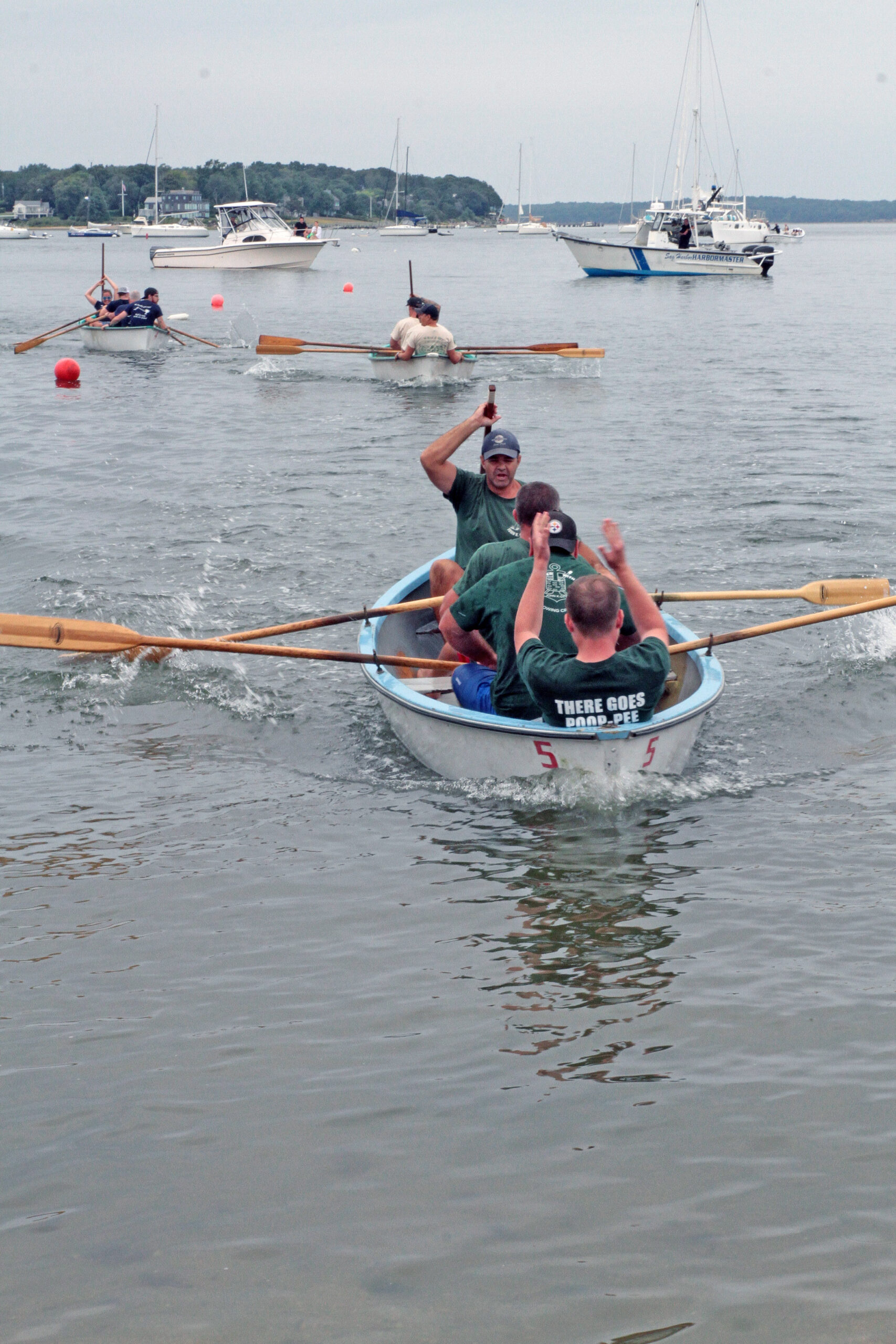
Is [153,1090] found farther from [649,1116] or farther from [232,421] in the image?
[232,421]

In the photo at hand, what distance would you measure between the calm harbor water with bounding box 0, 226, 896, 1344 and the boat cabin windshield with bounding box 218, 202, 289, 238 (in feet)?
171

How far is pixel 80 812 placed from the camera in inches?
286

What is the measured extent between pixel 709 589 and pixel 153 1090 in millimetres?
8507

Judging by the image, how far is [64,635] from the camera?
27.1 feet

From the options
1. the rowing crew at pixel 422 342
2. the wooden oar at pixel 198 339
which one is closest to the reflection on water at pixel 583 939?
the rowing crew at pixel 422 342

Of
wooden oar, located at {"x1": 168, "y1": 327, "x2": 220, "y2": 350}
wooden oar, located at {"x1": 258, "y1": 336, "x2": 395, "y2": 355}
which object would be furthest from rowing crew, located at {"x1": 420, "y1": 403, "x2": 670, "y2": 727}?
wooden oar, located at {"x1": 168, "y1": 327, "x2": 220, "y2": 350}

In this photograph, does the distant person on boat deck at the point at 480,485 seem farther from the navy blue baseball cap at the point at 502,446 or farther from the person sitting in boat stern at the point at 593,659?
the person sitting in boat stern at the point at 593,659

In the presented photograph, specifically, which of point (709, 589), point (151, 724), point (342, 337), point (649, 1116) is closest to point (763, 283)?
point (342, 337)

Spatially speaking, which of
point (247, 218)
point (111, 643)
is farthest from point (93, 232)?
point (111, 643)

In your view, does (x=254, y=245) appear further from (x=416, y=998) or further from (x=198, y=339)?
(x=416, y=998)

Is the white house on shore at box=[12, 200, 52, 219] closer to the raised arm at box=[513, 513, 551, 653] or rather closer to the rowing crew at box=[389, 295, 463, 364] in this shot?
the rowing crew at box=[389, 295, 463, 364]

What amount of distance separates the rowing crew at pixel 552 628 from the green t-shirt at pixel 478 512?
0.31m

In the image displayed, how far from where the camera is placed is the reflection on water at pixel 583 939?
4.88m

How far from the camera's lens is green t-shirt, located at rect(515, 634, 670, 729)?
6.27 metres
